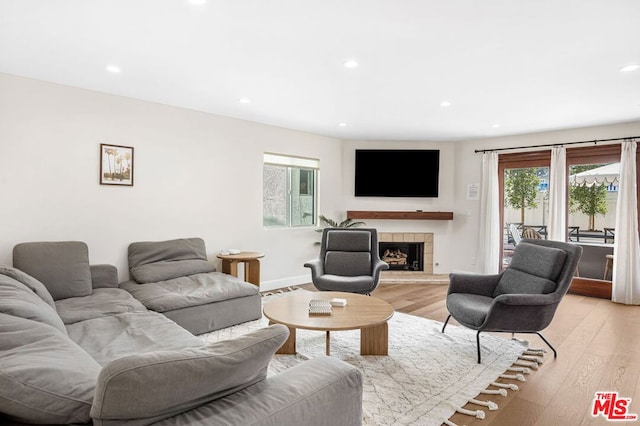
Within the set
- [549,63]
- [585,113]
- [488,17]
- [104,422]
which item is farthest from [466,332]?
[104,422]

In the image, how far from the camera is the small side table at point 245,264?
4.45m

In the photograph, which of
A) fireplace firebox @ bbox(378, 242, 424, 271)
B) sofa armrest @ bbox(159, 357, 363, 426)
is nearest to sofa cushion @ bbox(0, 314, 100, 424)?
sofa armrest @ bbox(159, 357, 363, 426)

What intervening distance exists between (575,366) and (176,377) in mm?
3146

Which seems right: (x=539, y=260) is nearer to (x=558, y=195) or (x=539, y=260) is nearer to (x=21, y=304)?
(x=558, y=195)

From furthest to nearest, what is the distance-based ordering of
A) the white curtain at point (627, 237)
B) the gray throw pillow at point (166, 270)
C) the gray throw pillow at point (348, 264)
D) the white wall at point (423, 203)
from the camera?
the white wall at point (423, 203) < the white curtain at point (627, 237) < the gray throw pillow at point (348, 264) < the gray throw pillow at point (166, 270)

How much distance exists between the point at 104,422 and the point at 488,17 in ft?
8.78

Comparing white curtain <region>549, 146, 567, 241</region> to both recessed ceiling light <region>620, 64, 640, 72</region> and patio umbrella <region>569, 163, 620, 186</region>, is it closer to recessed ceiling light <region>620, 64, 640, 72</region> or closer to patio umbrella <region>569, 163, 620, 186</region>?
patio umbrella <region>569, 163, 620, 186</region>

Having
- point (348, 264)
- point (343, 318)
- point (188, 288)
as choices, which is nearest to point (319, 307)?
point (343, 318)

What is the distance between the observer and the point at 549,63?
292cm

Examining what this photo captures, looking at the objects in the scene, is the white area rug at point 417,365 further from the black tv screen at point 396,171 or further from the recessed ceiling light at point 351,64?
the black tv screen at point 396,171

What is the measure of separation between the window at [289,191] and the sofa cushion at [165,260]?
1.32 meters

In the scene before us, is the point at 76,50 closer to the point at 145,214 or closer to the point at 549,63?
the point at 145,214

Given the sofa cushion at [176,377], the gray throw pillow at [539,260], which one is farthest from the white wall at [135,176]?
the sofa cushion at [176,377]

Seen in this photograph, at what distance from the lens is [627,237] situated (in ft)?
15.8
